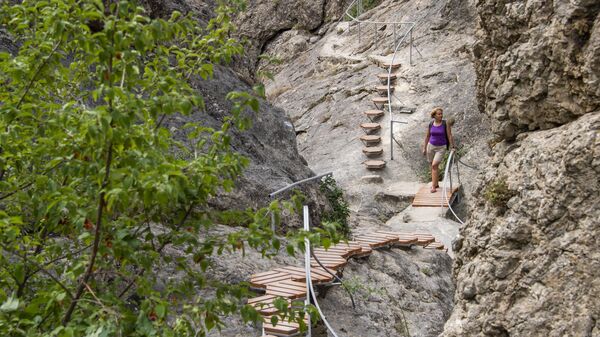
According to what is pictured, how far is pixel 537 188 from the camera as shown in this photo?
5.20 meters

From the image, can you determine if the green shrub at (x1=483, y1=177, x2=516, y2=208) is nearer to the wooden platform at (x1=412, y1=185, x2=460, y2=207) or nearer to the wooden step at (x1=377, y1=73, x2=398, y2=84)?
the wooden platform at (x1=412, y1=185, x2=460, y2=207)

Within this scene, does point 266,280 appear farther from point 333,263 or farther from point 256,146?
point 256,146

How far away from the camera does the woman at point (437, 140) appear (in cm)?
1520

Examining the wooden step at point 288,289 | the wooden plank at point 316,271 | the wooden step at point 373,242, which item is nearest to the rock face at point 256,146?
the wooden step at point 373,242

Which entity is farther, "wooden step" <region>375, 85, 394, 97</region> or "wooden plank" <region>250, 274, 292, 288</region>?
"wooden step" <region>375, 85, 394, 97</region>

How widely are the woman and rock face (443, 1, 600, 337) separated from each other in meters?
9.18

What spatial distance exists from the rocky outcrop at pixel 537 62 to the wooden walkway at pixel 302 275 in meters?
2.28

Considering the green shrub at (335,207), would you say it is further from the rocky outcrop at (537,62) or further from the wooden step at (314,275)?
the rocky outcrop at (537,62)

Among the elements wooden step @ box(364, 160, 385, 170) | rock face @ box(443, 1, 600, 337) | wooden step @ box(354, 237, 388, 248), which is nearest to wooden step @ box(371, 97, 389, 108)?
wooden step @ box(364, 160, 385, 170)

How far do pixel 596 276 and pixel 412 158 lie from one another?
525 inches

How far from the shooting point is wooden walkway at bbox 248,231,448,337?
26.6ft

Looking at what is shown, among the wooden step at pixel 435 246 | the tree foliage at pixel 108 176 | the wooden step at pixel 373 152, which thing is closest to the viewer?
the tree foliage at pixel 108 176

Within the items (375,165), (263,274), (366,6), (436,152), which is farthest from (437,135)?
(366,6)

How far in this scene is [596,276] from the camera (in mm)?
4738
